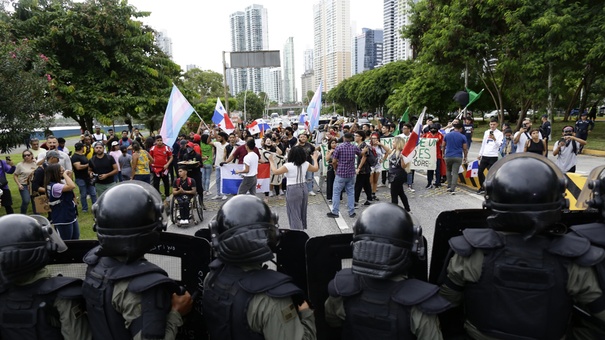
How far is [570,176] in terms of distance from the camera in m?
6.23

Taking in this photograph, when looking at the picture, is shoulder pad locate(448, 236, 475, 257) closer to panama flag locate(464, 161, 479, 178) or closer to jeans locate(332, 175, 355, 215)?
jeans locate(332, 175, 355, 215)

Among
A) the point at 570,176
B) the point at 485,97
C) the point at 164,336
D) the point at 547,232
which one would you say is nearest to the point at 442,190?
the point at 570,176

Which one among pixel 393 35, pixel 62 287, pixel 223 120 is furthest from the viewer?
pixel 393 35

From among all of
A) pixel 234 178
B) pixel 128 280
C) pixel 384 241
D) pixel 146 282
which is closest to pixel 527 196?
pixel 384 241

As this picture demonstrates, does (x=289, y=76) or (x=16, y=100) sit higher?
(x=289, y=76)

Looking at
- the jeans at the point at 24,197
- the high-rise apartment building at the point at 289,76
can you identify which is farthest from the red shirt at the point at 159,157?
the high-rise apartment building at the point at 289,76

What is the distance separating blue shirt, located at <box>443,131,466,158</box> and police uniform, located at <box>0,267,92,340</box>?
29.5ft

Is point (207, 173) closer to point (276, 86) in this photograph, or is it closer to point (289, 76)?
point (276, 86)

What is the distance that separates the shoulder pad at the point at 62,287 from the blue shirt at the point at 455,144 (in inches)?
353

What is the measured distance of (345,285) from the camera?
218 centimetres

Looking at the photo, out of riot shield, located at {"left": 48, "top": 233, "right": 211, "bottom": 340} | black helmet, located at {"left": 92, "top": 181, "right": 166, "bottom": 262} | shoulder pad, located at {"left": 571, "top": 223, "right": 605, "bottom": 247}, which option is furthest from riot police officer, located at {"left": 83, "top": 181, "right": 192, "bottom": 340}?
shoulder pad, located at {"left": 571, "top": 223, "right": 605, "bottom": 247}

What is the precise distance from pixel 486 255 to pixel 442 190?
872 cm

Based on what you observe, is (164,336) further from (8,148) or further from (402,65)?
(402,65)

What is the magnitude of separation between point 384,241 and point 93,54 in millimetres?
18881
